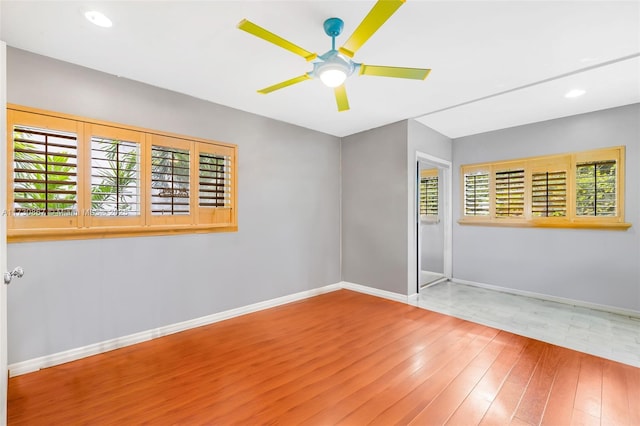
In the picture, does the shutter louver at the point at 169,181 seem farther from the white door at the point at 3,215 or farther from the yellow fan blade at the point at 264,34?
the yellow fan blade at the point at 264,34

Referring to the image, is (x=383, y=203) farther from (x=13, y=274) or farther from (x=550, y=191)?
(x=13, y=274)

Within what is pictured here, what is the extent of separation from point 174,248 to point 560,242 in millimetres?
4921

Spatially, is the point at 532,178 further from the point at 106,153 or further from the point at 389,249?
the point at 106,153

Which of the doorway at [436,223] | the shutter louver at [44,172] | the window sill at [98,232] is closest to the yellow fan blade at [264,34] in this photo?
the shutter louver at [44,172]

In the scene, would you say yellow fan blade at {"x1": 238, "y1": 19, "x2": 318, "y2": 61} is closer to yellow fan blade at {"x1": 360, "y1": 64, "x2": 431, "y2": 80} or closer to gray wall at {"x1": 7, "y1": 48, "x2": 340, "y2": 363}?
yellow fan blade at {"x1": 360, "y1": 64, "x2": 431, "y2": 80}

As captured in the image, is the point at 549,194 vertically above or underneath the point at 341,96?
underneath

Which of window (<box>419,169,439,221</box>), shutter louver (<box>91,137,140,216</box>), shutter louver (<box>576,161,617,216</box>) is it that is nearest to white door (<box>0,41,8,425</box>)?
shutter louver (<box>91,137,140,216</box>)

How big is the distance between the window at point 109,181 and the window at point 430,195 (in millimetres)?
3611

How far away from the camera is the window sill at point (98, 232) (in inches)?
85.5

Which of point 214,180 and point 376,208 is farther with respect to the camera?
point 376,208

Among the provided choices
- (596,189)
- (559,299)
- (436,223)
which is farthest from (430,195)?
A: (559,299)

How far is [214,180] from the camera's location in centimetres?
326

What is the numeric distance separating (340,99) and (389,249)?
237 cm

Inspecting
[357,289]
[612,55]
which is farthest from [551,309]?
[612,55]
